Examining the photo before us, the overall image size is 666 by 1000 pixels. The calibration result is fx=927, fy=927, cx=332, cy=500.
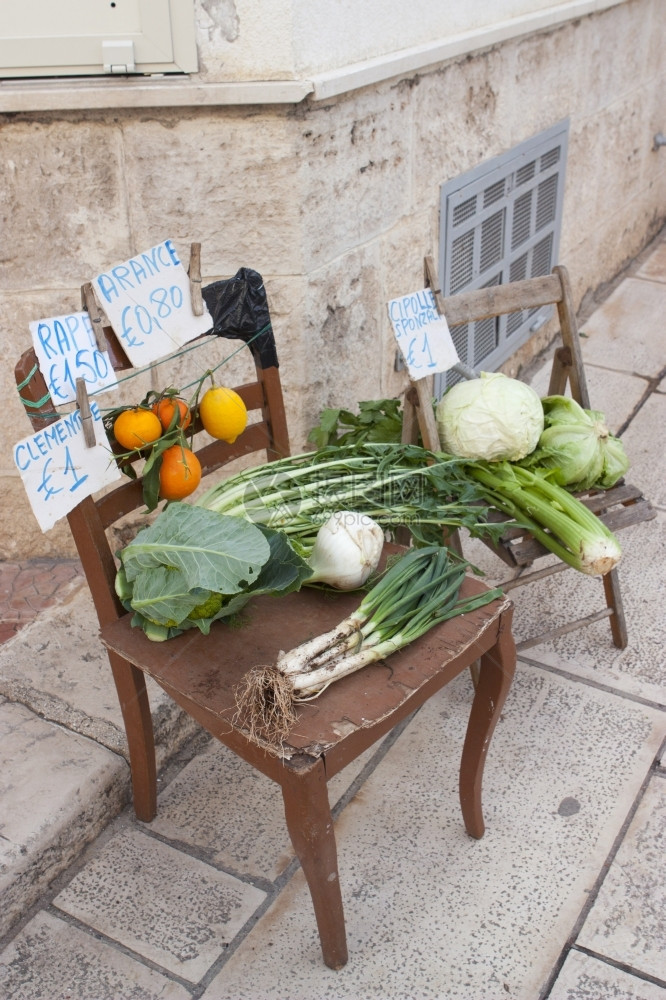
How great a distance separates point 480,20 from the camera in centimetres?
362

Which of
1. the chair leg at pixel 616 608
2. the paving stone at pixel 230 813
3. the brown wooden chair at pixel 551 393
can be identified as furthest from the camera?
the chair leg at pixel 616 608

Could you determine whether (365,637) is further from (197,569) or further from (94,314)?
(94,314)

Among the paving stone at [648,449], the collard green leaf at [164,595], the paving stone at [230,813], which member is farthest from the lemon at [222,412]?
the paving stone at [648,449]

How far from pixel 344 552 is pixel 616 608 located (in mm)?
1354

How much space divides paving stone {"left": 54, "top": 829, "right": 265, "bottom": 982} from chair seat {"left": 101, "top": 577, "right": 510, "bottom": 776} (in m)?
0.65

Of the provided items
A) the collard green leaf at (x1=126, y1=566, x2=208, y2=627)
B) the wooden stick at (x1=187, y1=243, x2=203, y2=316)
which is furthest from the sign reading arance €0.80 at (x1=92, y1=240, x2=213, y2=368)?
the collard green leaf at (x1=126, y1=566, x2=208, y2=627)

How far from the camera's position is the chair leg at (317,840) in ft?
6.19

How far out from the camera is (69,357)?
202 centimetres

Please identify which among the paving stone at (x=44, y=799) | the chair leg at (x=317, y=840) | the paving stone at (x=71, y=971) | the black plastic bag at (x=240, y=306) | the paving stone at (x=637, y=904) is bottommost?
the paving stone at (x=637, y=904)

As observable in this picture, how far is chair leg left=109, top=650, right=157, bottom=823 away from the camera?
7.75ft

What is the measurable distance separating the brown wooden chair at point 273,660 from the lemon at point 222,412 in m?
0.19

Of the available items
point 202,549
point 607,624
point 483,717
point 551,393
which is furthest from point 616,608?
point 202,549

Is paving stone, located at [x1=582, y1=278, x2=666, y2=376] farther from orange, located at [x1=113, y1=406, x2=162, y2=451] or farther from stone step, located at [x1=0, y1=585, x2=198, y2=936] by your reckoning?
orange, located at [x1=113, y1=406, x2=162, y2=451]

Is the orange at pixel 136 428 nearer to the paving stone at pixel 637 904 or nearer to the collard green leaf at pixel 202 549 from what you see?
the collard green leaf at pixel 202 549
